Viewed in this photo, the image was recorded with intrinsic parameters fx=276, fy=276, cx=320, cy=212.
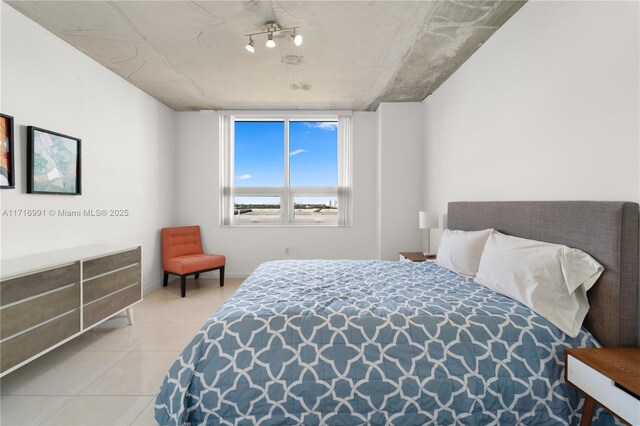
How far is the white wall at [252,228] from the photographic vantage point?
4430 mm

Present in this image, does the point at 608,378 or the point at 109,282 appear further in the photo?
the point at 109,282

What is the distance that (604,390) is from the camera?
1.09 meters

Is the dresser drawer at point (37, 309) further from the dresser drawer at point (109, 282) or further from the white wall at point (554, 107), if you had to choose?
the white wall at point (554, 107)

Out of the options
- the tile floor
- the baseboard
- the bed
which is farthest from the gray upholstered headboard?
the baseboard

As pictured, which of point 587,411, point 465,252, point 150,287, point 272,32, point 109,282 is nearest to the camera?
point 587,411

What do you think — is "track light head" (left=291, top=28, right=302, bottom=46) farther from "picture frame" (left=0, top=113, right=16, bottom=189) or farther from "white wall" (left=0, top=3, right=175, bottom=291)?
"picture frame" (left=0, top=113, right=16, bottom=189)

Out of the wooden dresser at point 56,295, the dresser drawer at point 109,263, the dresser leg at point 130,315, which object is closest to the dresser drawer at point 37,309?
the wooden dresser at point 56,295

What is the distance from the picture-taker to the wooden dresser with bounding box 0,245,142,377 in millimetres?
1653

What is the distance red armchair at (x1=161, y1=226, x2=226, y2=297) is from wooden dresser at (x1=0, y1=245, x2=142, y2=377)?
921 mm

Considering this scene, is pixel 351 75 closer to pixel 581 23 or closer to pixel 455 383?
pixel 581 23

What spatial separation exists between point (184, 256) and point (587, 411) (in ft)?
13.7

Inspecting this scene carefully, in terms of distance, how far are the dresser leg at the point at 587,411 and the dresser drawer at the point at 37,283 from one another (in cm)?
302

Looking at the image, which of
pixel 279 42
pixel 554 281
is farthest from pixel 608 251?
pixel 279 42

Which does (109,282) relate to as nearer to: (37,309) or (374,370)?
(37,309)
